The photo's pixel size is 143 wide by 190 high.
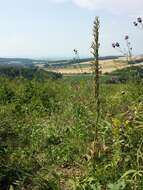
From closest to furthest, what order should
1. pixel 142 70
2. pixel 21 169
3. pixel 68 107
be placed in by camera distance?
1. pixel 21 169
2. pixel 142 70
3. pixel 68 107

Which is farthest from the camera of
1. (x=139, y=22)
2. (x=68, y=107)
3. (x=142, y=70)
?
(x=68, y=107)

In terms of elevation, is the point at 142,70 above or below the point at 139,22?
below

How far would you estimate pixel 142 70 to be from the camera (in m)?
7.60

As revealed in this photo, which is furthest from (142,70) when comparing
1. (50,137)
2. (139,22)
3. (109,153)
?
(109,153)

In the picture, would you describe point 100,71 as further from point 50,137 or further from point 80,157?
point 50,137

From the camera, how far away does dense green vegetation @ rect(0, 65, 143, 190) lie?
459cm

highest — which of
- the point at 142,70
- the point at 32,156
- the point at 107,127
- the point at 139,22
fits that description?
the point at 139,22

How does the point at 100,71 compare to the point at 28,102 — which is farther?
the point at 28,102

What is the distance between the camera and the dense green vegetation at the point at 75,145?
4.59 meters

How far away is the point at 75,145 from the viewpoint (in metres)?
6.03

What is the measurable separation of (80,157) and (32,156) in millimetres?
687

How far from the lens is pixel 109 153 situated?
4895 millimetres

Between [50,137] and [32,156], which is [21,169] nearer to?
[32,156]

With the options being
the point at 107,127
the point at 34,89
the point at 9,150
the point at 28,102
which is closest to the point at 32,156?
the point at 9,150
